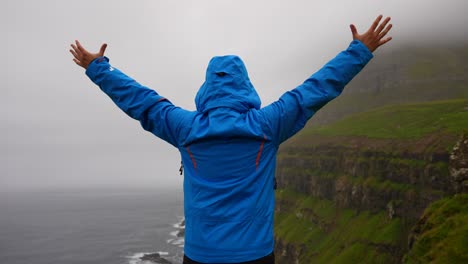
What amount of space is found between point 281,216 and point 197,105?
130m

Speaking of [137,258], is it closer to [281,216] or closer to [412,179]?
[281,216]

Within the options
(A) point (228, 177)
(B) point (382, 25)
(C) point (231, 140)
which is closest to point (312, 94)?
(C) point (231, 140)

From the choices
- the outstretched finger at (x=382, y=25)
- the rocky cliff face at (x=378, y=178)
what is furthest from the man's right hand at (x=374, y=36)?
the rocky cliff face at (x=378, y=178)

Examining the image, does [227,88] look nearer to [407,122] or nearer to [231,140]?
[231,140]

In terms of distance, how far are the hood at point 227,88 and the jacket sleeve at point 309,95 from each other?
0.75ft

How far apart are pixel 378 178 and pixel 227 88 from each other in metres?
103

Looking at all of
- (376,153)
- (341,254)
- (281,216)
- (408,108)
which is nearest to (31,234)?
(281,216)

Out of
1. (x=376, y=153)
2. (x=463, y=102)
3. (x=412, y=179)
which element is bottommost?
(x=412, y=179)

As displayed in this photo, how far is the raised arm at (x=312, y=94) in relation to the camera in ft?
11.5

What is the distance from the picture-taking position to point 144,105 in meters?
3.78

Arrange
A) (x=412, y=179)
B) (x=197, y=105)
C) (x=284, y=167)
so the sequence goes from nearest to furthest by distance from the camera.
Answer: (x=197, y=105), (x=412, y=179), (x=284, y=167)

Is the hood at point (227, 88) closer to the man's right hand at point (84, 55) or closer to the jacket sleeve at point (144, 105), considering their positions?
the jacket sleeve at point (144, 105)

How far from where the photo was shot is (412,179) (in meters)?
86.6

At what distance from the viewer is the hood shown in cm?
351
